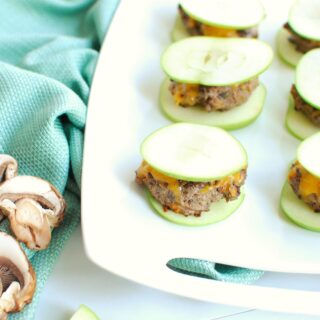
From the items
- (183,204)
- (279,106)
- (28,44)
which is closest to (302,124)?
(279,106)

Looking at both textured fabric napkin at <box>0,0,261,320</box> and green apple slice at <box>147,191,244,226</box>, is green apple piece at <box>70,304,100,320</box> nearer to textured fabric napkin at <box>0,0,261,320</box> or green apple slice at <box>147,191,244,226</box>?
textured fabric napkin at <box>0,0,261,320</box>

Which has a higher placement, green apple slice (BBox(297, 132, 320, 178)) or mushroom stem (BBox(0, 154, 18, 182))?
green apple slice (BBox(297, 132, 320, 178))

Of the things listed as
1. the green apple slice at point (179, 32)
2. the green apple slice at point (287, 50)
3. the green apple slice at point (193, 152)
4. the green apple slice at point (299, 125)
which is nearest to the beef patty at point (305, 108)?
the green apple slice at point (299, 125)

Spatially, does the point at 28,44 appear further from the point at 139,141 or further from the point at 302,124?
the point at 302,124

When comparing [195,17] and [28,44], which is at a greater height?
[195,17]

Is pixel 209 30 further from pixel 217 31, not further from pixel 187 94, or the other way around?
pixel 187 94

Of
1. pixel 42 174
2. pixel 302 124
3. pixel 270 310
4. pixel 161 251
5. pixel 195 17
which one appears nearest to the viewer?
pixel 270 310

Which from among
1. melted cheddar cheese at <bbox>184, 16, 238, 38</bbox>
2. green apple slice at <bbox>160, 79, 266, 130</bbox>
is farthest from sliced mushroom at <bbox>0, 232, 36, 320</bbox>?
melted cheddar cheese at <bbox>184, 16, 238, 38</bbox>
